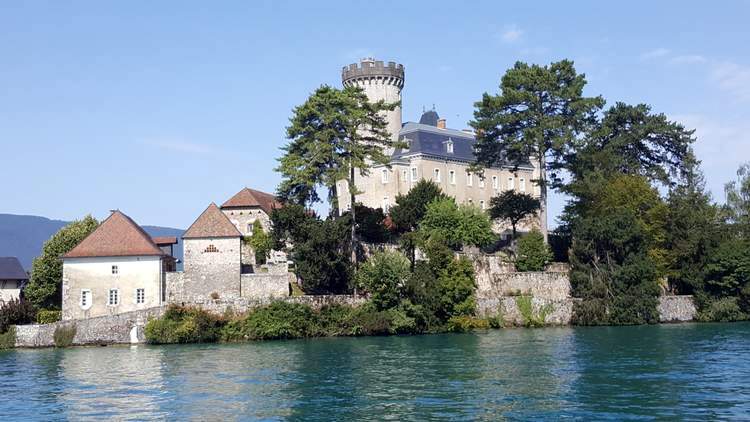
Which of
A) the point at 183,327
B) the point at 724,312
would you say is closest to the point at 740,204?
the point at 724,312

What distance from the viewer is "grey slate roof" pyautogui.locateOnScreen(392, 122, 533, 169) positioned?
233ft

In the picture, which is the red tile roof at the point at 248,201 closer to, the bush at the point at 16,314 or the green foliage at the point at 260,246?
the green foliage at the point at 260,246

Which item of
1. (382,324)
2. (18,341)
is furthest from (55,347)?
(382,324)

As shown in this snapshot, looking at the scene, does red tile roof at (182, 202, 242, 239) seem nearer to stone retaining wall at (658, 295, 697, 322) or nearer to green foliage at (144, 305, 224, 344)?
green foliage at (144, 305, 224, 344)

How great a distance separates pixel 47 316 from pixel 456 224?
26826 mm

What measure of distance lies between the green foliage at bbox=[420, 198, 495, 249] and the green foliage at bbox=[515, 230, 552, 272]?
10.1 feet

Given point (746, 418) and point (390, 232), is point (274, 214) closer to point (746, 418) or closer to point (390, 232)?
point (390, 232)

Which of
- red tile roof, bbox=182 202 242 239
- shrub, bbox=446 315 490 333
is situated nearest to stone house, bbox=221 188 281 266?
red tile roof, bbox=182 202 242 239

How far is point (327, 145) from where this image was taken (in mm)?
52031

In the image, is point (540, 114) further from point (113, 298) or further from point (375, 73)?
point (113, 298)

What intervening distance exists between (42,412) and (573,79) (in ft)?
144

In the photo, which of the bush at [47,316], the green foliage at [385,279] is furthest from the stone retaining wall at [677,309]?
the bush at [47,316]

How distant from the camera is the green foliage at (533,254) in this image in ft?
182

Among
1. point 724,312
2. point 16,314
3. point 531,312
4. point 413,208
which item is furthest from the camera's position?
point 413,208
